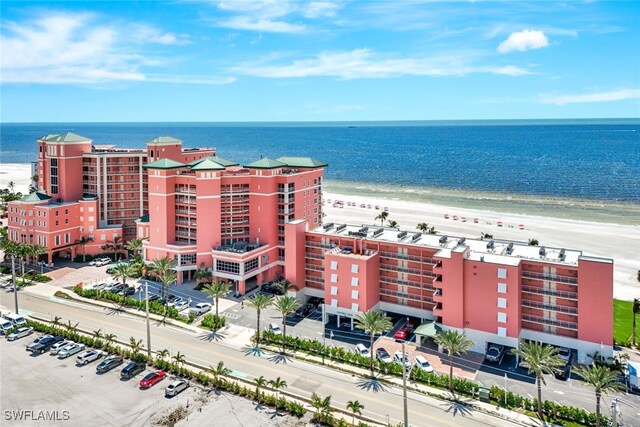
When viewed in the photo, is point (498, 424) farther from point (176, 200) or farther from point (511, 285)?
point (176, 200)

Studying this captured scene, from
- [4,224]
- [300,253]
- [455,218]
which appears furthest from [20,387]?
[455,218]

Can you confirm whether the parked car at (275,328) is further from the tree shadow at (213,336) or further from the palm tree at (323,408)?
the palm tree at (323,408)

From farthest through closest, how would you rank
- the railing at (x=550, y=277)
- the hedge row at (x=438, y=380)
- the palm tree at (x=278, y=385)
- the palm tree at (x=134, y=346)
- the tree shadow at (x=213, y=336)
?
the tree shadow at (x=213, y=336), the railing at (x=550, y=277), the palm tree at (x=134, y=346), the palm tree at (x=278, y=385), the hedge row at (x=438, y=380)

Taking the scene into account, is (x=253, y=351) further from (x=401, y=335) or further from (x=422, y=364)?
(x=422, y=364)

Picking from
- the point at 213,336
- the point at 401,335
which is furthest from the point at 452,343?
the point at 213,336

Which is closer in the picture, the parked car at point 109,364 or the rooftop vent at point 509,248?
the parked car at point 109,364

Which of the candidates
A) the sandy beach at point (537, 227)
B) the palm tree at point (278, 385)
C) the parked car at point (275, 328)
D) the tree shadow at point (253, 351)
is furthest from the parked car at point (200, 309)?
the sandy beach at point (537, 227)

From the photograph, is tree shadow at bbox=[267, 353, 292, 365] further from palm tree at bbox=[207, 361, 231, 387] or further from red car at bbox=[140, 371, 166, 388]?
red car at bbox=[140, 371, 166, 388]
